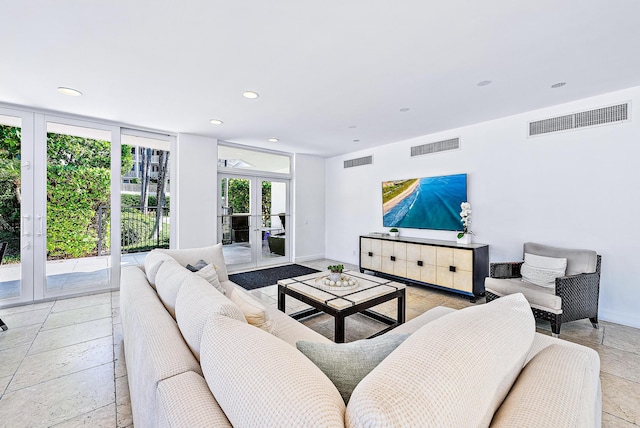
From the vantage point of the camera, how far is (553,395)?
842 mm

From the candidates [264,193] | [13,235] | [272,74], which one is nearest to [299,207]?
[264,193]

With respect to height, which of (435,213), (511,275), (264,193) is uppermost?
(264,193)

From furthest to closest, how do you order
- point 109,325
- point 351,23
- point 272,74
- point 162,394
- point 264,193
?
point 264,193
point 109,325
point 272,74
point 351,23
point 162,394

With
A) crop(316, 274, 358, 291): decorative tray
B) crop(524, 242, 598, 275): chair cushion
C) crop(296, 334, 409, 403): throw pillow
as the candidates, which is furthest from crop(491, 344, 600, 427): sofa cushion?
crop(524, 242, 598, 275): chair cushion

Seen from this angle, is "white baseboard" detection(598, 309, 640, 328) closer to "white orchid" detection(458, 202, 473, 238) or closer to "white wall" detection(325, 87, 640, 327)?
"white wall" detection(325, 87, 640, 327)

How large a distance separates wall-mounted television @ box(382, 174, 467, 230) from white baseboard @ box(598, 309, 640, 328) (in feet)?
5.85

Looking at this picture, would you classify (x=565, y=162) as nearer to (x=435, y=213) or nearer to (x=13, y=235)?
(x=435, y=213)

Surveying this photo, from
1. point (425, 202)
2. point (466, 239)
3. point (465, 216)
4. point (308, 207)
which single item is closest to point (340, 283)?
point (466, 239)

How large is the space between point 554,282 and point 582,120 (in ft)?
6.40

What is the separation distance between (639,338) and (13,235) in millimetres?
7084

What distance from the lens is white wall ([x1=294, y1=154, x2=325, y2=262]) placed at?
6.30 m

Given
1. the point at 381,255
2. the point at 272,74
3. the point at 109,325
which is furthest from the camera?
the point at 381,255

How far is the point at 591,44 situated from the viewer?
2.18 m

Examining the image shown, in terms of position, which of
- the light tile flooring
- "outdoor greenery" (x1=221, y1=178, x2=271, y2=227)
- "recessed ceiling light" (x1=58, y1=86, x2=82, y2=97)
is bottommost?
the light tile flooring
